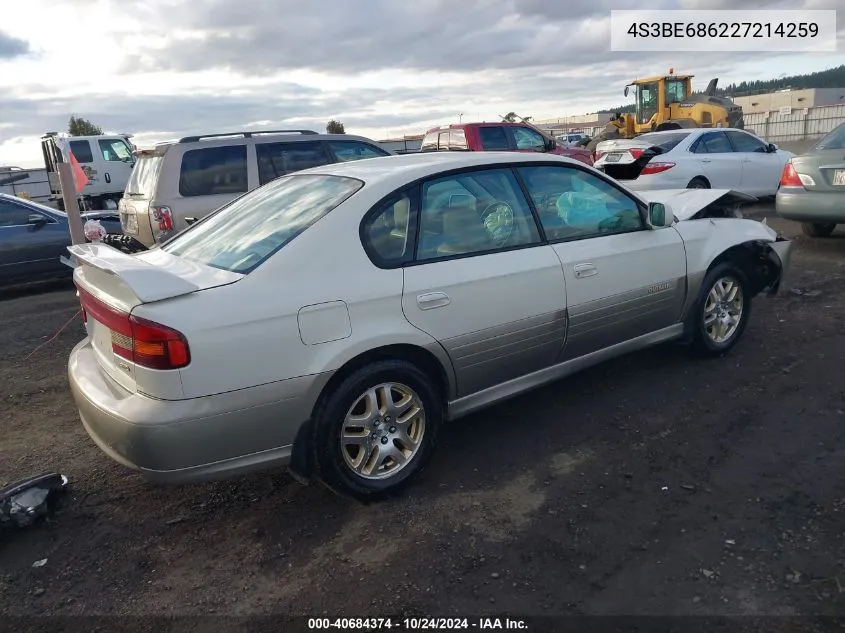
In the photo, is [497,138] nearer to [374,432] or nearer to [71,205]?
[71,205]

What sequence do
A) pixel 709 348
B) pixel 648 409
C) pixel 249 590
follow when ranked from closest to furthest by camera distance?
1. pixel 249 590
2. pixel 648 409
3. pixel 709 348

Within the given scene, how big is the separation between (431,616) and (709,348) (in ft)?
10.4

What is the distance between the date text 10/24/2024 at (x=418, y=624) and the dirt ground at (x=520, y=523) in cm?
5

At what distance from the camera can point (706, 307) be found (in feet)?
15.4

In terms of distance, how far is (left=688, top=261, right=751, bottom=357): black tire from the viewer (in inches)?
182

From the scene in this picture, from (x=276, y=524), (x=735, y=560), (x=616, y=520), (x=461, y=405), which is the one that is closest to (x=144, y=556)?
(x=276, y=524)

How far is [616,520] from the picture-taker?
3.03 metres

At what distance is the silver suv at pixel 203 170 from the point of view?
751 centimetres

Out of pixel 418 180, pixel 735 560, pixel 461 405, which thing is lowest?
pixel 735 560

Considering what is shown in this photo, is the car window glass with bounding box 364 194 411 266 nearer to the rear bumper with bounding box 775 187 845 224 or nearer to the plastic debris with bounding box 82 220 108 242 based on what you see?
the plastic debris with bounding box 82 220 108 242

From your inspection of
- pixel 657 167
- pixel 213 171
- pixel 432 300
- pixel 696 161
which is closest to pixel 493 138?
pixel 657 167

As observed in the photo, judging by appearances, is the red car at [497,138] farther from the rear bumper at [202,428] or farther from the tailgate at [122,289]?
the rear bumper at [202,428]

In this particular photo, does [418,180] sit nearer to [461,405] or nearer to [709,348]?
[461,405]

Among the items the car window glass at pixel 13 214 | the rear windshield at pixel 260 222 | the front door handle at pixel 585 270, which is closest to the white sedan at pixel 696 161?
the front door handle at pixel 585 270
